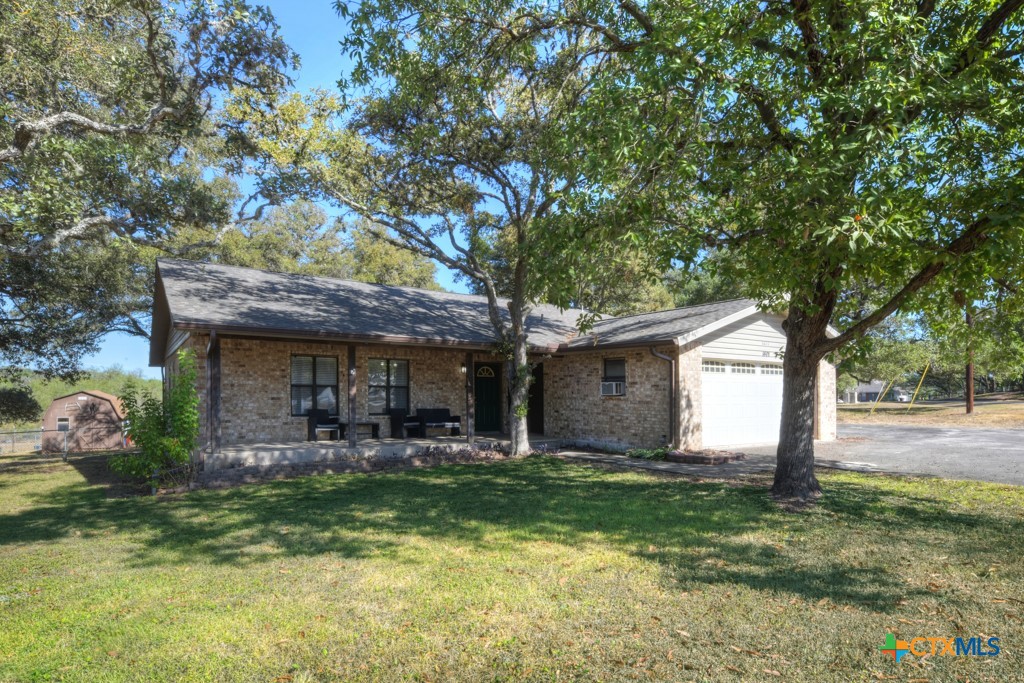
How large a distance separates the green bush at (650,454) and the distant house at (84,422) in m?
17.5

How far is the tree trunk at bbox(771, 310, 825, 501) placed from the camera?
8797mm

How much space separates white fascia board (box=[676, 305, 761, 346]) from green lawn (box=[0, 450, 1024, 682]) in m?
5.90

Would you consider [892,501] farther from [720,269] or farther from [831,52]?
[831,52]

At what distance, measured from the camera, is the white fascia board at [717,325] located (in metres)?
14.5

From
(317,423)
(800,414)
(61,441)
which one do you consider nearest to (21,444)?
(61,441)

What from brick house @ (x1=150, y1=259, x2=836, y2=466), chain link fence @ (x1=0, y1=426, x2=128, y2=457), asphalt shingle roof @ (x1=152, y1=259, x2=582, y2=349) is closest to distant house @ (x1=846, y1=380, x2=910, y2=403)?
brick house @ (x1=150, y1=259, x2=836, y2=466)

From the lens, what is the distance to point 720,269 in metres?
8.95

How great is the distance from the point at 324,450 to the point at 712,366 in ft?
31.1

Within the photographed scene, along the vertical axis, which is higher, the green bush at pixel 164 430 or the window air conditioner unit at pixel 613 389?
the window air conditioner unit at pixel 613 389

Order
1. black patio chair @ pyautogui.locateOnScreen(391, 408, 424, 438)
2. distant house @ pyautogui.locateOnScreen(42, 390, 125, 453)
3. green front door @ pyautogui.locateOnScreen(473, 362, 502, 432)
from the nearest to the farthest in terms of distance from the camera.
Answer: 1. black patio chair @ pyautogui.locateOnScreen(391, 408, 424, 438)
2. green front door @ pyautogui.locateOnScreen(473, 362, 502, 432)
3. distant house @ pyautogui.locateOnScreen(42, 390, 125, 453)

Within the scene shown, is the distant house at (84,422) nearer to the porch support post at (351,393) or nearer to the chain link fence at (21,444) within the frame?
the chain link fence at (21,444)

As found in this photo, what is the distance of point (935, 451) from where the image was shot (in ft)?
Answer: 48.4

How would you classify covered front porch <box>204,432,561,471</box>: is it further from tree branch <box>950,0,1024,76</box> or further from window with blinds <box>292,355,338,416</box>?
tree branch <box>950,0,1024,76</box>

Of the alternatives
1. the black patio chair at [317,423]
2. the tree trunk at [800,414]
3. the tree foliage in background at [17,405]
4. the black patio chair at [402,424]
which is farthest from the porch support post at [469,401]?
the tree foliage in background at [17,405]
